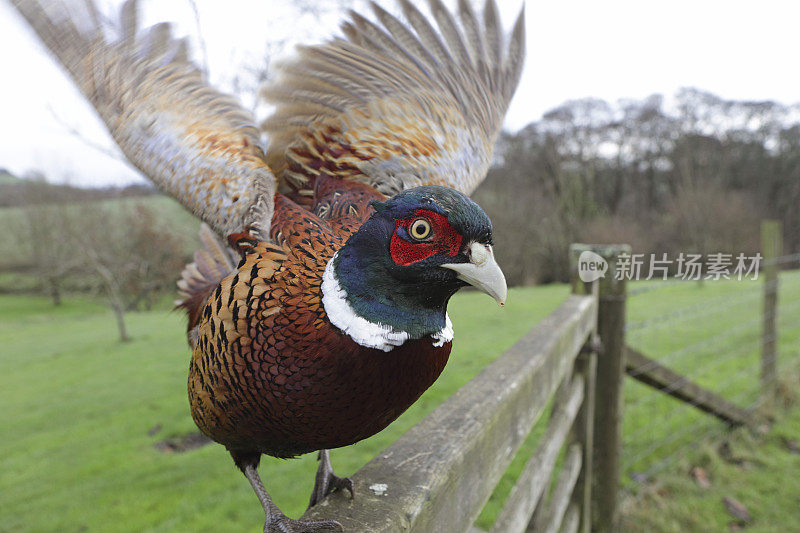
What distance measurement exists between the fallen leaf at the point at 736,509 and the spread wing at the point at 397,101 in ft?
11.1

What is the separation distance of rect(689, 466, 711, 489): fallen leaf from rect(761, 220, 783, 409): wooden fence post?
1570 millimetres

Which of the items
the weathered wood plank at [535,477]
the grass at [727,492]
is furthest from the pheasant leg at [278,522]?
the grass at [727,492]

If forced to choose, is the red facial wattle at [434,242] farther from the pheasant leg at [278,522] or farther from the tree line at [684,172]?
the tree line at [684,172]

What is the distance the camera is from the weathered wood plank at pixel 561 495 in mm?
2096

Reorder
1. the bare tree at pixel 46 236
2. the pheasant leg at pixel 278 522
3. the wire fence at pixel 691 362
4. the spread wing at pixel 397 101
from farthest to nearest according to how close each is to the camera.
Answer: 1. the bare tree at pixel 46 236
2. the wire fence at pixel 691 362
3. the spread wing at pixel 397 101
4. the pheasant leg at pixel 278 522

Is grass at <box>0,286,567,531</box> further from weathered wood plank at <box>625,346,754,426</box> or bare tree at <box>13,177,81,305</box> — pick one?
bare tree at <box>13,177,81,305</box>

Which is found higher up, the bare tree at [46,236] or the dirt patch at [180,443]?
the bare tree at [46,236]

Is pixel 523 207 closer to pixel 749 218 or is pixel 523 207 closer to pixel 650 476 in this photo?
pixel 650 476

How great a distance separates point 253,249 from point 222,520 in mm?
3075

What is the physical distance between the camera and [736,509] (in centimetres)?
348

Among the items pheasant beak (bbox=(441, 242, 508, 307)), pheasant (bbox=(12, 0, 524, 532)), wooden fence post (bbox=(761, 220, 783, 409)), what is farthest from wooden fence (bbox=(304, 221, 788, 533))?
wooden fence post (bbox=(761, 220, 783, 409))

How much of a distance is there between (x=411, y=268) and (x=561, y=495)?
2.02 metres

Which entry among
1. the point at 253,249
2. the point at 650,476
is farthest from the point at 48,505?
the point at 650,476

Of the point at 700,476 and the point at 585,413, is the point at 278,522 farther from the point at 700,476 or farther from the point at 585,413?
the point at 700,476
